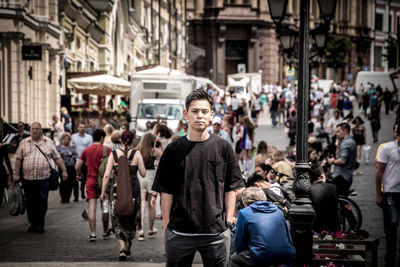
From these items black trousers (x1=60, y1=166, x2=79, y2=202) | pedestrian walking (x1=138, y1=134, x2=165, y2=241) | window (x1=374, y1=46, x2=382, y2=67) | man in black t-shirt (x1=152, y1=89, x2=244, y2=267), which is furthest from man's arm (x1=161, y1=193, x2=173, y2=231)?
window (x1=374, y1=46, x2=382, y2=67)

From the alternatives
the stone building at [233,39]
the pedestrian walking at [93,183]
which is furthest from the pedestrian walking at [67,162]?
the stone building at [233,39]

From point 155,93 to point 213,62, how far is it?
44540 mm

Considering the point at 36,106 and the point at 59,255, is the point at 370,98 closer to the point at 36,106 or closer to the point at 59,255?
the point at 36,106

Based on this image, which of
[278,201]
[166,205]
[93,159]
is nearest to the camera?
[166,205]

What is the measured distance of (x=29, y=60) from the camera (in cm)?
2508

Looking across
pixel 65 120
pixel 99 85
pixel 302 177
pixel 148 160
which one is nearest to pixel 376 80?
pixel 99 85

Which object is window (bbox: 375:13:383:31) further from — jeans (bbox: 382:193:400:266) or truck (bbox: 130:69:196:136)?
jeans (bbox: 382:193:400:266)

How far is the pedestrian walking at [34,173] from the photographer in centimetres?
1191

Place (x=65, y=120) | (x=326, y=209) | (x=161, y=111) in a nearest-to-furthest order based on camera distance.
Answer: (x=326, y=209), (x=161, y=111), (x=65, y=120)

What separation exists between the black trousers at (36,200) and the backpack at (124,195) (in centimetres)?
257

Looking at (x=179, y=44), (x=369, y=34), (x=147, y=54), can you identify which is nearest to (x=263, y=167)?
(x=147, y=54)

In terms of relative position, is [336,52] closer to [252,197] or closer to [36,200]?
[36,200]

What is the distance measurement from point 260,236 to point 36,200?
245 inches

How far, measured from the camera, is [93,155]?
1155 centimetres
